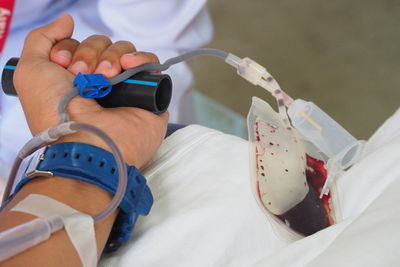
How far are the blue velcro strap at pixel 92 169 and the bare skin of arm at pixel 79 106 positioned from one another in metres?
0.01

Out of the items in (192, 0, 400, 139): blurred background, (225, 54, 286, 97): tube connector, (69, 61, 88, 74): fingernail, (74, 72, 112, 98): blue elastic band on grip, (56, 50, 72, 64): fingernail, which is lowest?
(192, 0, 400, 139): blurred background

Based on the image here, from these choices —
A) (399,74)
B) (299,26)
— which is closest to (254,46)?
(299,26)

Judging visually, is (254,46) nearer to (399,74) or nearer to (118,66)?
(399,74)

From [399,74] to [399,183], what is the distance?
47.5 inches

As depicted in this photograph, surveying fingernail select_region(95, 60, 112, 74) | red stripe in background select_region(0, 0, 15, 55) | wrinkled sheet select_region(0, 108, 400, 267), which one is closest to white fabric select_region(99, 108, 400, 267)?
wrinkled sheet select_region(0, 108, 400, 267)

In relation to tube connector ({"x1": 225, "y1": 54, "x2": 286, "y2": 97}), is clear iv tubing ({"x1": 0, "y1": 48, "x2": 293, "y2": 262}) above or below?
below

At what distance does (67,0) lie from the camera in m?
0.77

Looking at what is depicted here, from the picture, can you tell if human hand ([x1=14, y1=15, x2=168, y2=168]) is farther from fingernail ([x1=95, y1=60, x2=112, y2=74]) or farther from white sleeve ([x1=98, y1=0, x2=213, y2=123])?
white sleeve ([x1=98, y1=0, x2=213, y2=123])

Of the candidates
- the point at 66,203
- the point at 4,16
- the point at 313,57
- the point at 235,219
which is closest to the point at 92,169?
the point at 66,203

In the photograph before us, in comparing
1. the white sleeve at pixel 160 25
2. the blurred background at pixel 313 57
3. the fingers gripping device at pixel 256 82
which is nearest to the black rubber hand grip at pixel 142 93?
the fingers gripping device at pixel 256 82

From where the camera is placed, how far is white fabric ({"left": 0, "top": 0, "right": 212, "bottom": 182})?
705 millimetres

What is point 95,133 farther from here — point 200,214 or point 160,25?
point 160,25

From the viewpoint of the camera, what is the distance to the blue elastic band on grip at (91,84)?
0.49m

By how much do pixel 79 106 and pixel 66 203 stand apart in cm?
12
